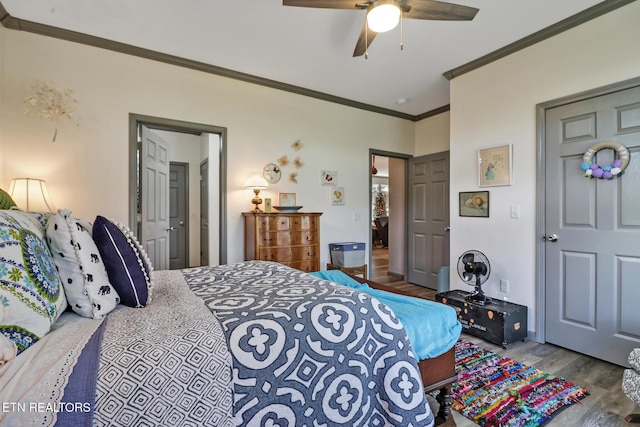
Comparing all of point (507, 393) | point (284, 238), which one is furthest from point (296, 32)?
point (507, 393)

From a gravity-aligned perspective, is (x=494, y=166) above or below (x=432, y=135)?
below

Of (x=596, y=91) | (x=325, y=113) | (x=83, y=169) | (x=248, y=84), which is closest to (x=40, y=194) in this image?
(x=83, y=169)

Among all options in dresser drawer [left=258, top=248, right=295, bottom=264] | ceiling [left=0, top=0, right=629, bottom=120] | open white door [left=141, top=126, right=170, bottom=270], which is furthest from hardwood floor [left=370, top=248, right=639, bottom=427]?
open white door [left=141, top=126, right=170, bottom=270]

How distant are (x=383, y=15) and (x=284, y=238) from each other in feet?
7.50

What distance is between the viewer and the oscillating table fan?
2.78 m

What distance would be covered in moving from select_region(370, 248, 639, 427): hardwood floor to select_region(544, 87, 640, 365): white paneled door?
13 centimetres

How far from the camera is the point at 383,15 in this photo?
1.80 meters

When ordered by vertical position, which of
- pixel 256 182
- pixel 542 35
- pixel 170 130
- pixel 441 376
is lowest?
pixel 441 376

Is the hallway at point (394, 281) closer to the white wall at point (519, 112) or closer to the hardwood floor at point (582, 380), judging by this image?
the white wall at point (519, 112)

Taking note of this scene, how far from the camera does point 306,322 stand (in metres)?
1.09

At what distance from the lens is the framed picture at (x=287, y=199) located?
372 centimetres

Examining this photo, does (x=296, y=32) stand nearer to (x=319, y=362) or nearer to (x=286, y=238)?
(x=286, y=238)

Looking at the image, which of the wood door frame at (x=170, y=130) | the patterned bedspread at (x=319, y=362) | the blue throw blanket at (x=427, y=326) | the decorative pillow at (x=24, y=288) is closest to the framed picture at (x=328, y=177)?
the wood door frame at (x=170, y=130)

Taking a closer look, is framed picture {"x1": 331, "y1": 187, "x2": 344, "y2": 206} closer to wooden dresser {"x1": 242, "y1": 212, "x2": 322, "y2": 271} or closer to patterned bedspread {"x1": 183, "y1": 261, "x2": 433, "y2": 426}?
wooden dresser {"x1": 242, "y1": 212, "x2": 322, "y2": 271}
